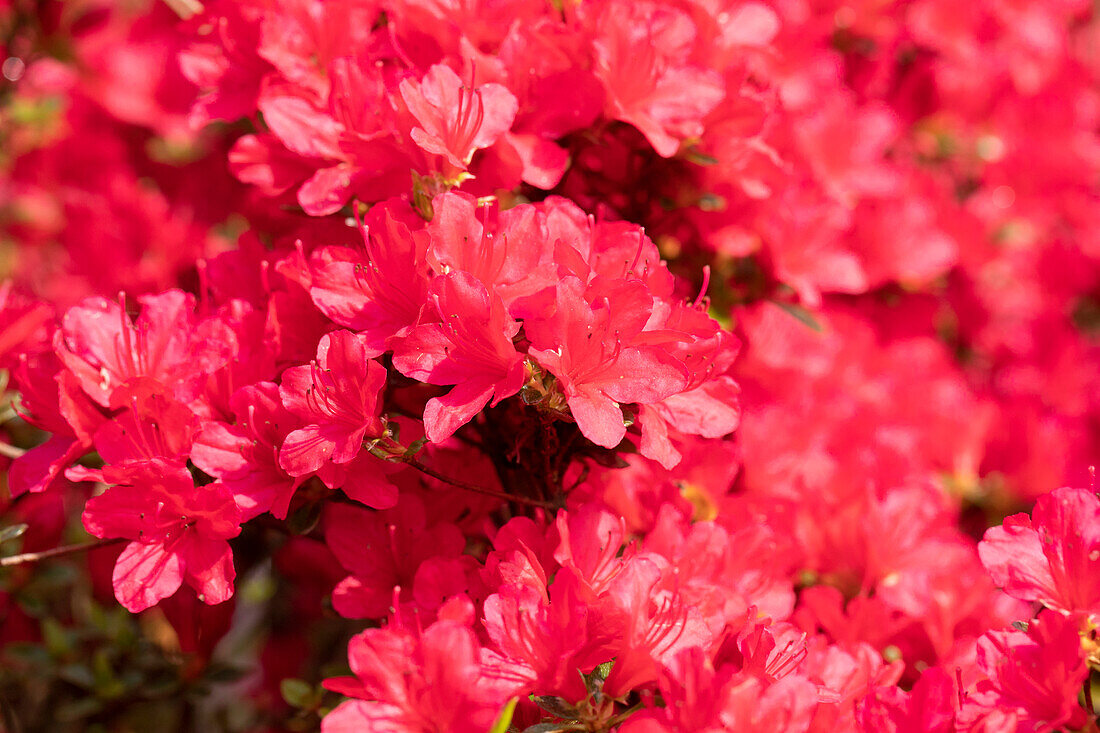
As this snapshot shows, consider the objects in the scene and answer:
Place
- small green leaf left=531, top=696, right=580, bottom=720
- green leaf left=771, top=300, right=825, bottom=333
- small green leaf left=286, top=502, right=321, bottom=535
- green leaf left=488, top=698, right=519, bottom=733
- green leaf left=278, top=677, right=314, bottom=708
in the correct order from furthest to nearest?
green leaf left=771, top=300, right=825, bottom=333 → green leaf left=278, top=677, right=314, bottom=708 → small green leaf left=286, top=502, right=321, bottom=535 → small green leaf left=531, top=696, right=580, bottom=720 → green leaf left=488, top=698, right=519, bottom=733

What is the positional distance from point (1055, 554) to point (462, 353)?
2.19 feet

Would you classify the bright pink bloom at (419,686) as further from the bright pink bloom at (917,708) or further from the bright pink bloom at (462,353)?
the bright pink bloom at (917,708)

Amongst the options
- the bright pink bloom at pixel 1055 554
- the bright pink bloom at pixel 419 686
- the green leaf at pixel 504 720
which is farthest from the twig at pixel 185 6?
the bright pink bloom at pixel 1055 554

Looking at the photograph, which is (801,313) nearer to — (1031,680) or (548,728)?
(1031,680)

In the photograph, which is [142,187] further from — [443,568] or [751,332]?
[443,568]

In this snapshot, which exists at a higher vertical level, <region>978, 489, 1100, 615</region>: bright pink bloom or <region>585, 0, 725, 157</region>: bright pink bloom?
<region>585, 0, 725, 157</region>: bright pink bloom

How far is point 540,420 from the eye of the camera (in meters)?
1.07

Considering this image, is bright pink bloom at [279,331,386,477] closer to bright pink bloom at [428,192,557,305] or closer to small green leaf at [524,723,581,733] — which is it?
bright pink bloom at [428,192,557,305]

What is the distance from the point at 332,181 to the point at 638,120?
380 mm

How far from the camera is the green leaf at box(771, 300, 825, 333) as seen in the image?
1510mm

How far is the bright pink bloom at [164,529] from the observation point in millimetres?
1049

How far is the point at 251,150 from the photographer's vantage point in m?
1.29

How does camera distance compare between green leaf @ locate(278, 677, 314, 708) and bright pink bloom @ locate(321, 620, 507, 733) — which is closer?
bright pink bloom @ locate(321, 620, 507, 733)

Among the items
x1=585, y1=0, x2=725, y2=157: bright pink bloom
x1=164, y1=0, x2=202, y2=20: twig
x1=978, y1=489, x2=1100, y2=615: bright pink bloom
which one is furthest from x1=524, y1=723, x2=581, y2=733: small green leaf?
x1=164, y1=0, x2=202, y2=20: twig
